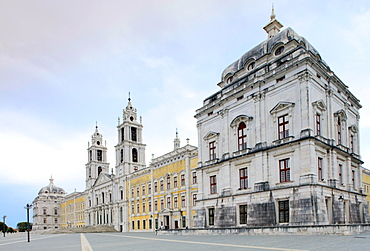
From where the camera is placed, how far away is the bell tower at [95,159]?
8388 cm

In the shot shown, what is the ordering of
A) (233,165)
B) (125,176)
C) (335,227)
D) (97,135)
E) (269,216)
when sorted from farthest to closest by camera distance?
(97,135)
(125,176)
(233,165)
(269,216)
(335,227)

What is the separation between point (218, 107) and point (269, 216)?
1195cm

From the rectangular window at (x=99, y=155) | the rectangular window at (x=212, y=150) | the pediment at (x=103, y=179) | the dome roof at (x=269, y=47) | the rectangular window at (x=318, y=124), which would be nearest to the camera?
the rectangular window at (x=318, y=124)

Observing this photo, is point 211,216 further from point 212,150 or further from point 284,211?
point 284,211

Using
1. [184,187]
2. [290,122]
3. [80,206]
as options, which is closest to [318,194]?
[290,122]

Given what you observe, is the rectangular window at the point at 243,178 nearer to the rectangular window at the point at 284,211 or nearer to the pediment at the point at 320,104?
the rectangular window at the point at 284,211

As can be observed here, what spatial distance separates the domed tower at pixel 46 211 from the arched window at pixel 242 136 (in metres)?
97.3

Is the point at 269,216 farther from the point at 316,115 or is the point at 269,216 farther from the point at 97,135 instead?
the point at 97,135

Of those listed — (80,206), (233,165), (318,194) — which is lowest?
(80,206)

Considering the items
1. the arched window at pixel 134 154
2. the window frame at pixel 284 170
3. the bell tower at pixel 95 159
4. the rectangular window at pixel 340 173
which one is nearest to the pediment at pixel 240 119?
the window frame at pixel 284 170

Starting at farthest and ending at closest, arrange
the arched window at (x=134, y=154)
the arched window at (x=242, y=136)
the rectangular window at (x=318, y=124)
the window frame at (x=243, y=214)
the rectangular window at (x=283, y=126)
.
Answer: the arched window at (x=134, y=154) < the arched window at (x=242, y=136) < the window frame at (x=243, y=214) < the rectangular window at (x=283, y=126) < the rectangular window at (x=318, y=124)

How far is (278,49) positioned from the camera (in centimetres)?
3061

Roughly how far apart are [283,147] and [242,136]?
4.93 meters

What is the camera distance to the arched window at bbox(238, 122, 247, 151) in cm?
2880
